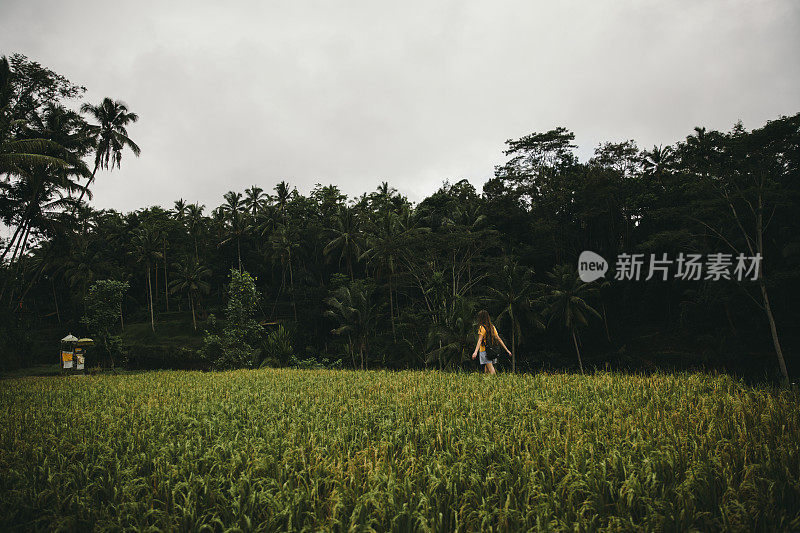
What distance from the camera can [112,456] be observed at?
15.1 feet

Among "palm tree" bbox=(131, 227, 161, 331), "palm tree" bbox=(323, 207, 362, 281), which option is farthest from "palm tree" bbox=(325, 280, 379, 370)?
"palm tree" bbox=(131, 227, 161, 331)

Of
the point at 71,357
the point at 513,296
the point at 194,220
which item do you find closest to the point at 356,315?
the point at 513,296

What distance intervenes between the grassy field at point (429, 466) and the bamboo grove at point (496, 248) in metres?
14.2

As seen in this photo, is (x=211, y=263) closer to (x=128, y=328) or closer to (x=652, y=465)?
(x=128, y=328)

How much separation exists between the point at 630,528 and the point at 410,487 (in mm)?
1562

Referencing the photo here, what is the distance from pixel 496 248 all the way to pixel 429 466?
123ft

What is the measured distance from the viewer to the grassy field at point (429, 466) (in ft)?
9.61

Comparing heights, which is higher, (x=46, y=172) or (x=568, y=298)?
(x=46, y=172)

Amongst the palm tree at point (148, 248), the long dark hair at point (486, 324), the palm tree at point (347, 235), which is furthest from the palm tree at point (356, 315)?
the palm tree at point (148, 248)

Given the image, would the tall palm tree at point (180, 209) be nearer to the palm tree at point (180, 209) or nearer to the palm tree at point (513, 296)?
the palm tree at point (180, 209)

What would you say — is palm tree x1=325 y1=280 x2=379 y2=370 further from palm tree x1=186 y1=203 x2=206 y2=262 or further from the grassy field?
palm tree x1=186 y1=203 x2=206 y2=262

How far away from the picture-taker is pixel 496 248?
3966 centimetres

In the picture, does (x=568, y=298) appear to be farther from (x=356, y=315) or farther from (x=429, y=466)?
(x=429, y=466)

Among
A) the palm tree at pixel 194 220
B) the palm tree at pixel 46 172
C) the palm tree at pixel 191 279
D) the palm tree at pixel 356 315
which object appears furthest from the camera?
the palm tree at pixel 194 220
